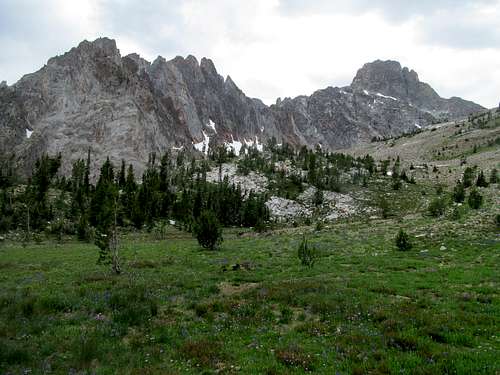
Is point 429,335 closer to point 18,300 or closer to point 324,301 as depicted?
point 324,301

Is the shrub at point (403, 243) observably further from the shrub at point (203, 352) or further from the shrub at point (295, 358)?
the shrub at point (203, 352)

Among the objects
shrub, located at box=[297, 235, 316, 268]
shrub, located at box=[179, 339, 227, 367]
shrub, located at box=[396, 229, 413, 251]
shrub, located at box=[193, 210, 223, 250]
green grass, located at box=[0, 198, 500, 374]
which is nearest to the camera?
green grass, located at box=[0, 198, 500, 374]

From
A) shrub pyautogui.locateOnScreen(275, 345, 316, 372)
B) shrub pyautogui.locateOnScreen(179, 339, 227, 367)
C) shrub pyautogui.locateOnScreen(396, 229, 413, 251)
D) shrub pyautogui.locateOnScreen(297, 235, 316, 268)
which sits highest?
shrub pyautogui.locateOnScreen(396, 229, 413, 251)

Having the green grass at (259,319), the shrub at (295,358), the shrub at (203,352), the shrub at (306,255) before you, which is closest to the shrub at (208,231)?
the green grass at (259,319)

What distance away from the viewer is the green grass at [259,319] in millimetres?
9766

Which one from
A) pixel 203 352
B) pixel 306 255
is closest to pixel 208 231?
pixel 306 255

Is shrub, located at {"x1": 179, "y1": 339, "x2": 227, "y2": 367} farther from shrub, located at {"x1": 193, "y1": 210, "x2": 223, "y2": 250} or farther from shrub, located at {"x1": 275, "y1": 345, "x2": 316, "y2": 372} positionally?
shrub, located at {"x1": 193, "y1": 210, "x2": 223, "y2": 250}

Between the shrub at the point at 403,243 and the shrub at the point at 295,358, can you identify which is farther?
the shrub at the point at 403,243

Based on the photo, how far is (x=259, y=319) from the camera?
44.6ft

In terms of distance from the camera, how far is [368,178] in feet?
358

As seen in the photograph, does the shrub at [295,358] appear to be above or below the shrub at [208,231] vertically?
below

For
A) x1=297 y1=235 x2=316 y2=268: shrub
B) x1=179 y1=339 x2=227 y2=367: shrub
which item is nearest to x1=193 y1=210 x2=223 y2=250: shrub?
x1=297 y1=235 x2=316 y2=268: shrub

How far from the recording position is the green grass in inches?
384

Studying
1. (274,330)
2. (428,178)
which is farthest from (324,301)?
(428,178)
